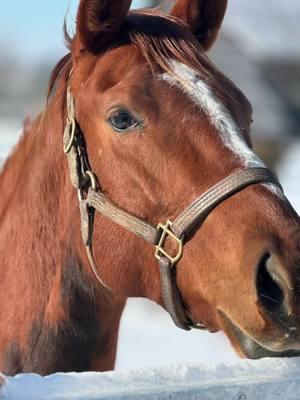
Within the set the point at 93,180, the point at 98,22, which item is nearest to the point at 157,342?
the point at 93,180

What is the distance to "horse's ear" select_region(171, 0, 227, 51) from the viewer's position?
235 cm

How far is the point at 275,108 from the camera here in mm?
10773

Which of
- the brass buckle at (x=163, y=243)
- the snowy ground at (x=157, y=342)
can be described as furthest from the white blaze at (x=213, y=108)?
the snowy ground at (x=157, y=342)

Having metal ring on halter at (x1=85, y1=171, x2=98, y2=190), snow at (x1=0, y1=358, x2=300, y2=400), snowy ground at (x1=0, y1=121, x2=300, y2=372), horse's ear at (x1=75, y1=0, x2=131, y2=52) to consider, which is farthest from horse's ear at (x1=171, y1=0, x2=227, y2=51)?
snowy ground at (x1=0, y1=121, x2=300, y2=372)

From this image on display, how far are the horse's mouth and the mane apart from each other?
741 mm

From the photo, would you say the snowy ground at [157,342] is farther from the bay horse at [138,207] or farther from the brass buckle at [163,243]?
the brass buckle at [163,243]

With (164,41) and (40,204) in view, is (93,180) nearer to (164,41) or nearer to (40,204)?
(40,204)

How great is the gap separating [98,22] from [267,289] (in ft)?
3.24

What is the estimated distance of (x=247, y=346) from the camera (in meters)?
1.81

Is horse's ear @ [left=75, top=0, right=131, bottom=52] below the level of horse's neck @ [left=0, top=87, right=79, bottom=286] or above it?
above

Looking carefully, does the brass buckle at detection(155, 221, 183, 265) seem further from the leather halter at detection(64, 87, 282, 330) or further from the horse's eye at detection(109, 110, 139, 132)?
the horse's eye at detection(109, 110, 139, 132)

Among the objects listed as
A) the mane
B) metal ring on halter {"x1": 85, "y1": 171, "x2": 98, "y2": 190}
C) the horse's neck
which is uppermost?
the mane

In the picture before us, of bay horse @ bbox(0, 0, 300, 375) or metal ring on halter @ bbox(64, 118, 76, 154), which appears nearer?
bay horse @ bbox(0, 0, 300, 375)

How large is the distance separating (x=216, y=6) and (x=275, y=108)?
28.4ft
